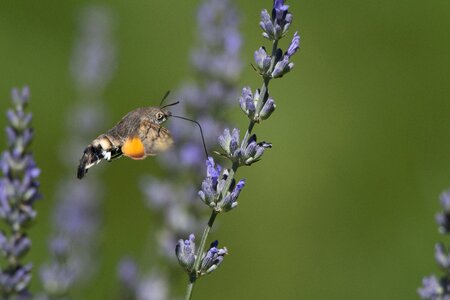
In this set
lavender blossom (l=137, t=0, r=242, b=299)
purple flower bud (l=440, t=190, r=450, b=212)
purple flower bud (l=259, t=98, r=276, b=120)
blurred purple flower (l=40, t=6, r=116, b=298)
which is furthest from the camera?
blurred purple flower (l=40, t=6, r=116, b=298)

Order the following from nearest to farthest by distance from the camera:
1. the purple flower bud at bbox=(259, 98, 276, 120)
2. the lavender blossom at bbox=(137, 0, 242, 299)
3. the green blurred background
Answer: the purple flower bud at bbox=(259, 98, 276, 120), the lavender blossom at bbox=(137, 0, 242, 299), the green blurred background

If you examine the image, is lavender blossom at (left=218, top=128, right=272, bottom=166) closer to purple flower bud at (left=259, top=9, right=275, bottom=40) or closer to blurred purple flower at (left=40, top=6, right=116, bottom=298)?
purple flower bud at (left=259, top=9, right=275, bottom=40)

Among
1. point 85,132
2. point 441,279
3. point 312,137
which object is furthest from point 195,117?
point 312,137

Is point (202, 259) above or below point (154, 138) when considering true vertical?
below

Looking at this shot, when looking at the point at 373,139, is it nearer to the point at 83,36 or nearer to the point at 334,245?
the point at 334,245

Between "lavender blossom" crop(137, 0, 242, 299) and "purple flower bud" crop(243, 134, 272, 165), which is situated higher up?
"lavender blossom" crop(137, 0, 242, 299)

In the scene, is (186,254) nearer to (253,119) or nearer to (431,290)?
(253,119)

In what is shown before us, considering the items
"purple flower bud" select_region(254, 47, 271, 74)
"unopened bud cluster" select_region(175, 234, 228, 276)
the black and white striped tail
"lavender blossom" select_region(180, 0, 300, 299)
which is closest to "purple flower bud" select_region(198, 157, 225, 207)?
"lavender blossom" select_region(180, 0, 300, 299)
